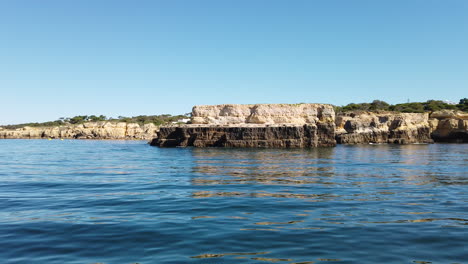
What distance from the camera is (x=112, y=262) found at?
5672mm

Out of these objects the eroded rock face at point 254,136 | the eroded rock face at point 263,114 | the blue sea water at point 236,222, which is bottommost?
the blue sea water at point 236,222

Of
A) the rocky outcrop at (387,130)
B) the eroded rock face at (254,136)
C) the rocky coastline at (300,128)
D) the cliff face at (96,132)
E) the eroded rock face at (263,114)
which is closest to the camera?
the eroded rock face at (254,136)

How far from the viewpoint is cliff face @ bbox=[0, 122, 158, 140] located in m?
102

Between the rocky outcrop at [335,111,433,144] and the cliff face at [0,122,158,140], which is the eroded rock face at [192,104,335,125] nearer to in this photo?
the rocky outcrop at [335,111,433,144]

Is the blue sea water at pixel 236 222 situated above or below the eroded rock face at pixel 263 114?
below

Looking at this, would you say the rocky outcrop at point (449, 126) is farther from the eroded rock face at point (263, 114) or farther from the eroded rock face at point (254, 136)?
the eroded rock face at point (254, 136)

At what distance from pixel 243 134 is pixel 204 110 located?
11.9 metres

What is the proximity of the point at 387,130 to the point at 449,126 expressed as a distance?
11.8 m

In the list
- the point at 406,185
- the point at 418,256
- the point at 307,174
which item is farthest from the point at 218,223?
the point at 307,174

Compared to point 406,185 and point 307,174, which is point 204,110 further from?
point 406,185

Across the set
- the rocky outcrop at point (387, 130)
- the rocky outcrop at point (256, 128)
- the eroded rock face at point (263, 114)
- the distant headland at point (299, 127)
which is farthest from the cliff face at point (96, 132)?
the rocky outcrop at point (387, 130)

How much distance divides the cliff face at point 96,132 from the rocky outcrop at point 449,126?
66506 mm

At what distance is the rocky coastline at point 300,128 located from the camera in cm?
4731

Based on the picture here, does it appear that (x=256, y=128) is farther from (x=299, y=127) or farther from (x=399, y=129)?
(x=399, y=129)
